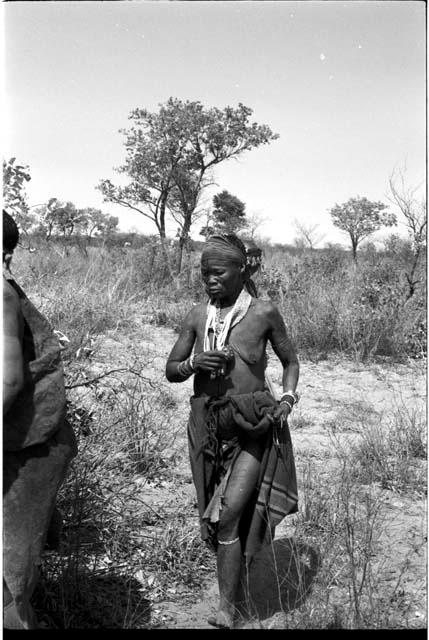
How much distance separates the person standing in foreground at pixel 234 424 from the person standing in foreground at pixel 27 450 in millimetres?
705

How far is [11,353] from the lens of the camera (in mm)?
1795

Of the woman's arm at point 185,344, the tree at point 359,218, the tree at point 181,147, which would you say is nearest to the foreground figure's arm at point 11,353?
the woman's arm at point 185,344

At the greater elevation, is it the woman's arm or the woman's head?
the woman's head

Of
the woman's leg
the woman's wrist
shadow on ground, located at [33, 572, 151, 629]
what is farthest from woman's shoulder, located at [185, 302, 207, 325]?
shadow on ground, located at [33, 572, 151, 629]

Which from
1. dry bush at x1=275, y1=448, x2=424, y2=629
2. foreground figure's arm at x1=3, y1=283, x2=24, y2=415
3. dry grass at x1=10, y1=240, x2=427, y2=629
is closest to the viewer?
foreground figure's arm at x1=3, y1=283, x2=24, y2=415

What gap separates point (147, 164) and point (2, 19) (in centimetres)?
1261

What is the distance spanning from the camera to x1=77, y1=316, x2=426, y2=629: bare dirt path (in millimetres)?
2895

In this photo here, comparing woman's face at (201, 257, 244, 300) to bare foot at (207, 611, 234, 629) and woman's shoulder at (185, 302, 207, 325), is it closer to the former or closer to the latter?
woman's shoulder at (185, 302, 207, 325)

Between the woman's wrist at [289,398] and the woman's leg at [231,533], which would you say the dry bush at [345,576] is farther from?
the woman's wrist at [289,398]

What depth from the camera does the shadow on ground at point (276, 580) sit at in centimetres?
270

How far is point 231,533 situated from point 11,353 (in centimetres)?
127

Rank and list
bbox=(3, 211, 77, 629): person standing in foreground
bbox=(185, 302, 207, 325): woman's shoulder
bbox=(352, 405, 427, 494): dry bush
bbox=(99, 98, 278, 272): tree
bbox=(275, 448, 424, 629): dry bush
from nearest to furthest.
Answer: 1. bbox=(3, 211, 77, 629): person standing in foreground
2. bbox=(275, 448, 424, 629): dry bush
3. bbox=(185, 302, 207, 325): woman's shoulder
4. bbox=(352, 405, 427, 494): dry bush
5. bbox=(99, 98, 278, 272): tree

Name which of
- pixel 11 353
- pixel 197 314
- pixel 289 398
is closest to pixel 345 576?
pixel 289 398

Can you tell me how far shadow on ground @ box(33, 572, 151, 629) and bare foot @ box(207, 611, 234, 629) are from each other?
0.30 meters
